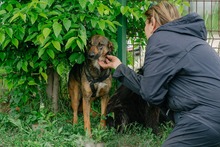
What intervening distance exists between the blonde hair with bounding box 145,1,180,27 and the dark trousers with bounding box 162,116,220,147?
97 cm

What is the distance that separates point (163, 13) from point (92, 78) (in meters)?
1.89

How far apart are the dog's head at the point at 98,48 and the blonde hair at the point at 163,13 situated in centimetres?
119

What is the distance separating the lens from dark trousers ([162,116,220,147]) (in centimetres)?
414

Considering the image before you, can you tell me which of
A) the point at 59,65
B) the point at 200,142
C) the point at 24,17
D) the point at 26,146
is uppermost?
the point at 24,17

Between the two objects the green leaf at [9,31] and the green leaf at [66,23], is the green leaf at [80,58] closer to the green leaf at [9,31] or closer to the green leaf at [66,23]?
the green leaf at [66,23]

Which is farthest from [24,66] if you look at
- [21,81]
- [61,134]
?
[61,134]

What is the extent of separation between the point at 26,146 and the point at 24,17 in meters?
1.53

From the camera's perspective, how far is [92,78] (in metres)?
6.29

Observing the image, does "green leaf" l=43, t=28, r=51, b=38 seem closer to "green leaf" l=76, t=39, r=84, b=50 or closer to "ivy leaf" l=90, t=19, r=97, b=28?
"green leaf" l=76, t=39, r=84, b=50

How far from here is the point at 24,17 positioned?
5441 mm

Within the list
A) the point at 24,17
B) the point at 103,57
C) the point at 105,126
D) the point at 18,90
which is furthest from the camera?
the point at 18,90

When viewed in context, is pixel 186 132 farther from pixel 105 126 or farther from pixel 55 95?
pixel 55 95

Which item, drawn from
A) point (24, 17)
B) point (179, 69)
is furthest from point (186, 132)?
point (24, 17)

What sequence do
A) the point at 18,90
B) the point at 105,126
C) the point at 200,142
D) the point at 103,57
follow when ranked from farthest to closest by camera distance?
the point at 18,90 < the point at 105,126 < the point at 103,57 < the point at 200,142
